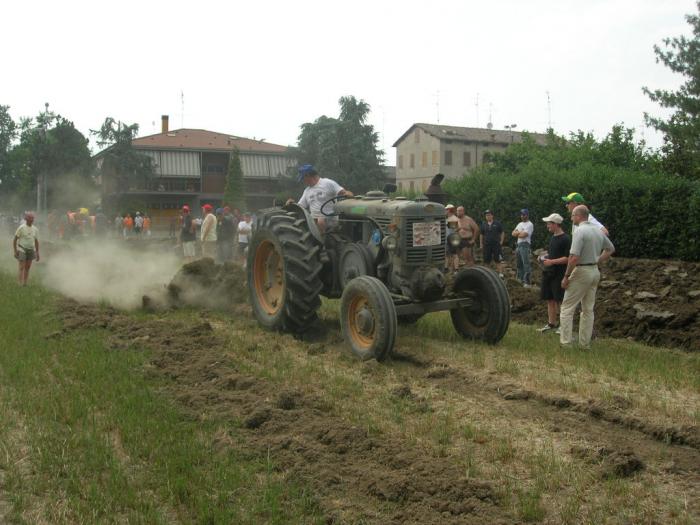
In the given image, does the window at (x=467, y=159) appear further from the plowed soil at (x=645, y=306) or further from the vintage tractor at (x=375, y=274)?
the vintage tractor at (x=375, y=274)

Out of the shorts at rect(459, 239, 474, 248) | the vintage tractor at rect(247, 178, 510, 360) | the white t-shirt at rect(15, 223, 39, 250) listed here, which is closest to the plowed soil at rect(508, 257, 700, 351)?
the shorts at rect(459, 239, 474, 248)

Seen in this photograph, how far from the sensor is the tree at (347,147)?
175 ft

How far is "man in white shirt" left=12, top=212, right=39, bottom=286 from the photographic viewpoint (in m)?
15.1

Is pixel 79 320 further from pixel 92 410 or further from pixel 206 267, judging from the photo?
pixel 92 410

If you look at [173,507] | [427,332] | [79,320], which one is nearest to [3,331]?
[79,320]

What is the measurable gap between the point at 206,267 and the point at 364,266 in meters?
4.27

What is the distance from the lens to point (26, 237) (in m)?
15.4

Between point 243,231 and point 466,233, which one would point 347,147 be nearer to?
point 243,231

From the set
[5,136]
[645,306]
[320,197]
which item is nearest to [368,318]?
[320,197]

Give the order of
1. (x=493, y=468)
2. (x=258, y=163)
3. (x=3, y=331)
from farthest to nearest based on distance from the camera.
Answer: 1. (x=258, y=163)
2. (x=3, y=331)
3. (x=493, y=468)

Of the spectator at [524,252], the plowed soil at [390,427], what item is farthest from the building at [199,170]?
the plowed soil at [390,427]

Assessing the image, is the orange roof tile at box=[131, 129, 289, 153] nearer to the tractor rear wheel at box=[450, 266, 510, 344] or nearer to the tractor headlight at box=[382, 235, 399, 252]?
the tractor rear wheel at box=[450, 266, 510, 344]

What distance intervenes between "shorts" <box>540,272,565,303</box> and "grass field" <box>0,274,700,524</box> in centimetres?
137

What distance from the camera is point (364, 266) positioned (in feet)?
28.6
